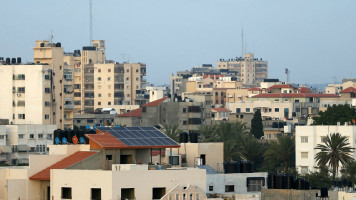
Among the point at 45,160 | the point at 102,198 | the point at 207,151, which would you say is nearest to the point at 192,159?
the point at 207,151

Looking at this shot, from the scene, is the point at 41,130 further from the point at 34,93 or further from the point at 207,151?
the point at 207,151

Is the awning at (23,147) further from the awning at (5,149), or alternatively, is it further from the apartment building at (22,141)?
the awning at (5,149)

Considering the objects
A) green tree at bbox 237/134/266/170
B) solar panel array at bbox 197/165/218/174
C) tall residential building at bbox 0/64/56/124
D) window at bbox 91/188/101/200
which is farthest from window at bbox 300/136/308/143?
window at bbox 91/188/101/200

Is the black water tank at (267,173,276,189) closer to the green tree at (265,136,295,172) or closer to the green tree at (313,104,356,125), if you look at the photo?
the green tree at (265,136,295,172)

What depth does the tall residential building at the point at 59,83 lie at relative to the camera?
155 metres

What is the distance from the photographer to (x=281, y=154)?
12206 cm

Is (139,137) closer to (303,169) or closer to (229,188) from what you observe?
(229,188)

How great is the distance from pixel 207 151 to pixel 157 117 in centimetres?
9504

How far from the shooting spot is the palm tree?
11356 centimetres

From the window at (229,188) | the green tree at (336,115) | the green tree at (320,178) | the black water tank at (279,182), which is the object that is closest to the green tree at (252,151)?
the green tree at (320,178)

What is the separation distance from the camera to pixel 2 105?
15225 cm

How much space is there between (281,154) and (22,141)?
23.7 metres

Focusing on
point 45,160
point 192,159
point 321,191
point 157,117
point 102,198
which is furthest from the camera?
point 157,117

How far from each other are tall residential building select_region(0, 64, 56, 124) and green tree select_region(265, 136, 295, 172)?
36272 millimetres
